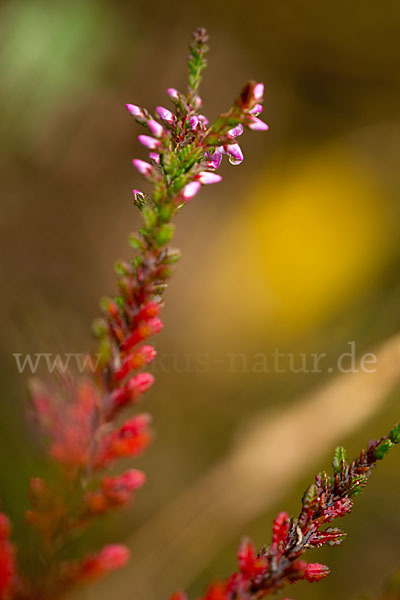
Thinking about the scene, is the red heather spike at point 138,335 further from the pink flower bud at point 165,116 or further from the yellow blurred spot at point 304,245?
the yellow blurred spot at point 304,245

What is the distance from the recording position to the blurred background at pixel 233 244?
647 millimetres

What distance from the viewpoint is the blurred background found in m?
0.65

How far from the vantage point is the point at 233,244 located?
3.37 feet

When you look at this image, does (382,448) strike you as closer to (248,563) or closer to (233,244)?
(248,563)

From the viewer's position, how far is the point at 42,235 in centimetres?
100

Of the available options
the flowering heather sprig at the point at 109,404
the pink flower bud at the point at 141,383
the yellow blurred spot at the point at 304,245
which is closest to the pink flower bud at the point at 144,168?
the flowering heather sprig at the point at 109,404

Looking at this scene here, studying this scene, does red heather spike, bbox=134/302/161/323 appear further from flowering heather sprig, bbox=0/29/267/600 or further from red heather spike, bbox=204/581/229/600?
red heather spike, bbox=204/581/229/600

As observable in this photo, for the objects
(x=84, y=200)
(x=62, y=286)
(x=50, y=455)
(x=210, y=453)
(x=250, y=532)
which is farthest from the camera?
(x=84, y=200)

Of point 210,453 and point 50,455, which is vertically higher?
point 50,455

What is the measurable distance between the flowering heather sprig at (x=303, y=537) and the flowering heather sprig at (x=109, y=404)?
0.23 feet

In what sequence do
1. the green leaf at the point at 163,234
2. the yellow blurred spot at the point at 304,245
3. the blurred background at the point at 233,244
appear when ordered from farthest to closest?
the yellow blurred spot at the point at 304,245
the blurred background at the point at 233,244
the green leaf at the point at 163,234

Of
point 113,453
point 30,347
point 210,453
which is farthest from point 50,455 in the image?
point 210,453

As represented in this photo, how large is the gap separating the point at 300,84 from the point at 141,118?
0.97 meters

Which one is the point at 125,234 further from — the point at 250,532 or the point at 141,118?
the point at 141,118
